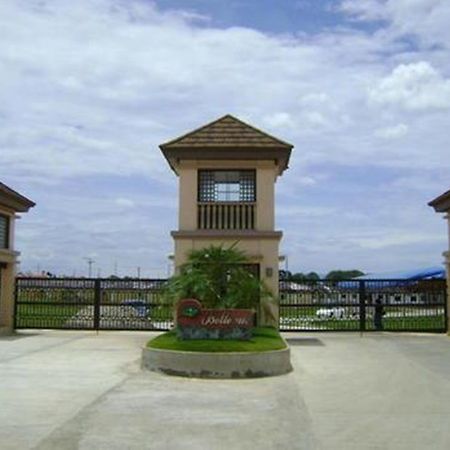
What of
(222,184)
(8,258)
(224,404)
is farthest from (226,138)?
(224,404)

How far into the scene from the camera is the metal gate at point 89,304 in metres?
24.9

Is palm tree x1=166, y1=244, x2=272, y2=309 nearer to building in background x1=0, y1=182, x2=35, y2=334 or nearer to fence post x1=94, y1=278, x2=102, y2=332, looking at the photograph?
fence post x1=94, y1=278, x2=102, y2=332

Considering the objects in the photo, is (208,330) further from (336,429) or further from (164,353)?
(336,429)

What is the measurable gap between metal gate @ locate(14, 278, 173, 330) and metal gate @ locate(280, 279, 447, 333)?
14.4 feet

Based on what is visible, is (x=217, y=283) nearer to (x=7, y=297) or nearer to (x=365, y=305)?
(x=365, y=305)

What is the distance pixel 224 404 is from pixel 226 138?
12227 mm

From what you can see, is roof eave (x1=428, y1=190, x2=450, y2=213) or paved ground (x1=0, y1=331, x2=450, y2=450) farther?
roof eave (x1=428, y1=190, x2=450, y2=213)

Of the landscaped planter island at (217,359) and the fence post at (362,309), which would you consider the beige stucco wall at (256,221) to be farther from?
the landscaped planter island at (217,359)

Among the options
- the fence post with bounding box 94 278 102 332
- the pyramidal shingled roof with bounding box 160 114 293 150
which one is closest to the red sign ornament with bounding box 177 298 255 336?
the pyramidal shingled roof with bounding box 160 114 293 150

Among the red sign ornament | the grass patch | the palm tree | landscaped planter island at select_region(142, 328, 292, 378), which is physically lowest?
landscaped planter island at select_region(142, 328, 292, 378)

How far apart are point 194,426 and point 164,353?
550cm

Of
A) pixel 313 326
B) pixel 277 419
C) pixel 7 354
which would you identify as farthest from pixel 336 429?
pixel 313 326

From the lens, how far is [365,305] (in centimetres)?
2492

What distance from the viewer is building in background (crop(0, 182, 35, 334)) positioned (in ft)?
79.9
